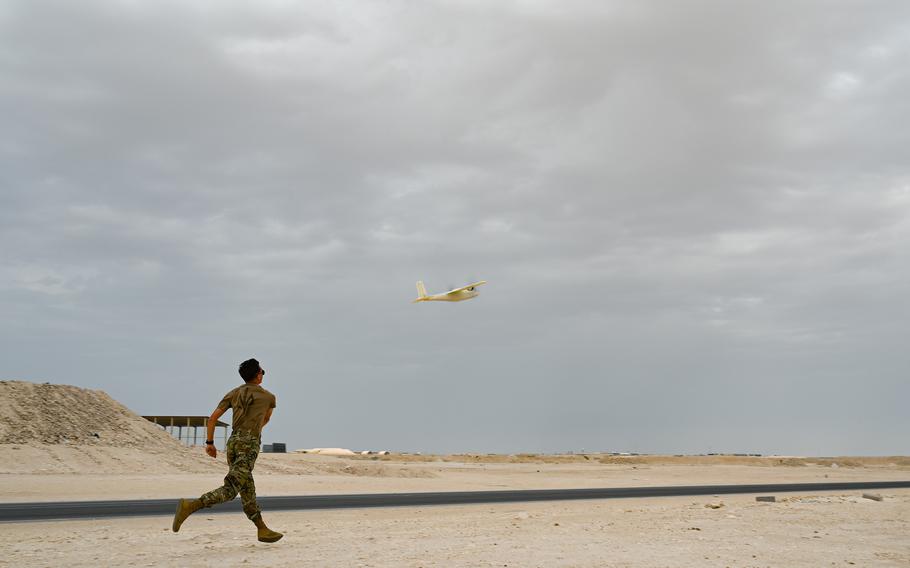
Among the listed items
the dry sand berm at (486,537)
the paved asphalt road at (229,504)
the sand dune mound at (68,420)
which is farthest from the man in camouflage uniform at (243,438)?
the sand dune mound at (68,420)

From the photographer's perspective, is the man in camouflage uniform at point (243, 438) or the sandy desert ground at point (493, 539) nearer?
the sandy desert ground at point (493, 539)

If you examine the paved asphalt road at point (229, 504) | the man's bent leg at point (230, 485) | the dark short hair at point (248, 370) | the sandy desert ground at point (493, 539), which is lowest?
the paved asphalt road at point (229, 504)

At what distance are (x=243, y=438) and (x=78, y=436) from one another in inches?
1738

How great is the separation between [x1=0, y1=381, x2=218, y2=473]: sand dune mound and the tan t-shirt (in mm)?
36812

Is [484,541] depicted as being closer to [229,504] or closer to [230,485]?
[230,485]

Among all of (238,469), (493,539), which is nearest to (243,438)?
(238,469)

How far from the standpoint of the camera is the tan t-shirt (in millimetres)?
11477

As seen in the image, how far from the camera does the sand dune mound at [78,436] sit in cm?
4456

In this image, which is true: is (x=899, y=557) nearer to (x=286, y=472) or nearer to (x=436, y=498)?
(x=436, y=498)

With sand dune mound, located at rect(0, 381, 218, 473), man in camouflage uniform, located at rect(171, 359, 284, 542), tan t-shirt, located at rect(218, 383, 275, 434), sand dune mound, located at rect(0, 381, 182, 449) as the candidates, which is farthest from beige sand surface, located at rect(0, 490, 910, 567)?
sand dune mound, located at rect(0, 381, 182, 449)

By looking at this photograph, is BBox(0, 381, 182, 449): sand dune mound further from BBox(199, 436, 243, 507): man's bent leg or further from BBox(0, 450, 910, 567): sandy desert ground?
BBox(199, 436, 243, 507): man's bent leg

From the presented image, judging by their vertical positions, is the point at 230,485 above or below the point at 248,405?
below

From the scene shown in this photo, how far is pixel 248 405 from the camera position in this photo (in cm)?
1154

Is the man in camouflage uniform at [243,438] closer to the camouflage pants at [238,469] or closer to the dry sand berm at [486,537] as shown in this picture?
the camouflage pants at [238,469]
